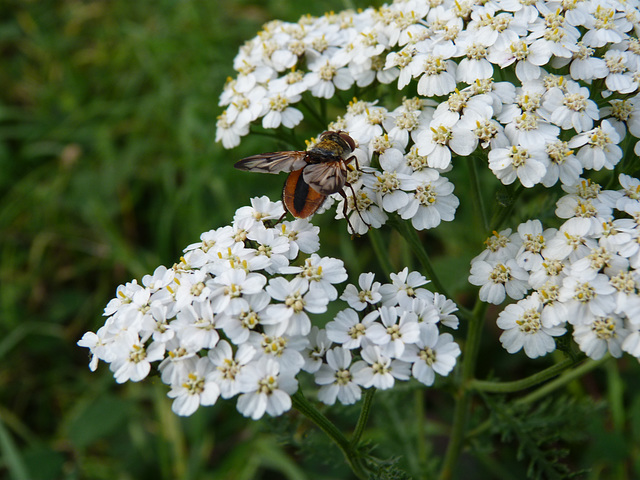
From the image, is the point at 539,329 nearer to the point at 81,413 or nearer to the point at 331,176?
the point at 331,176

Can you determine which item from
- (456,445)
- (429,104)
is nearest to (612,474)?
(456,445)

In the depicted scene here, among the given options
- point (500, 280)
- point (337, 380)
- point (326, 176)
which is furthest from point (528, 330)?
point (326, 176)

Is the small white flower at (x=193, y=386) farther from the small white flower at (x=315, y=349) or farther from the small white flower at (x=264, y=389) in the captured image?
the small white flower at (x=315, y=349)

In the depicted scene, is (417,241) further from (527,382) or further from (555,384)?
(555,384)

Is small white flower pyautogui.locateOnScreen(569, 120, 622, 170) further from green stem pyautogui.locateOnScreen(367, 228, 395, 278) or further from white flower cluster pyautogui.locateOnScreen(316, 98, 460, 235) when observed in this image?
green stem pyautogui.locateOnScreen(367, 228, 395, 278)

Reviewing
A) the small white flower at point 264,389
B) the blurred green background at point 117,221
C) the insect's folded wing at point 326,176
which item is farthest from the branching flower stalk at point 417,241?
the blurred green background at point 117,221

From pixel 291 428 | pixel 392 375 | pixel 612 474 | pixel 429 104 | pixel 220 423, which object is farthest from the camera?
pixel 220 423
